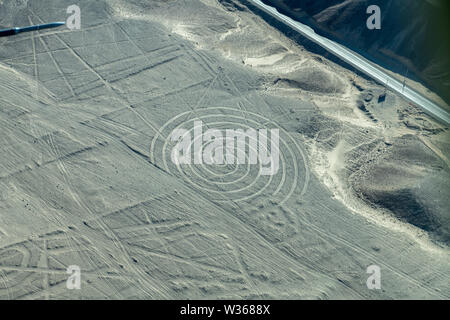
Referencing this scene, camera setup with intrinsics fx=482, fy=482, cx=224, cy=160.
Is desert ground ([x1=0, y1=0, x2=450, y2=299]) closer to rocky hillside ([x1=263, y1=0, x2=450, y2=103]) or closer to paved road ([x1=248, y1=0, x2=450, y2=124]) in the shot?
paved road ([x1=248, y1=0, x2=450, y2=124])

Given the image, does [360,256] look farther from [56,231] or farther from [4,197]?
[4,197]

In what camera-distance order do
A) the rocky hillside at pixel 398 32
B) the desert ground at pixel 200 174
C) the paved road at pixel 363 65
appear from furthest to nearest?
the rocky hillside at pixel 398 32 < the paved road at pixel 363 65 < the desert ground at pixel 200 174

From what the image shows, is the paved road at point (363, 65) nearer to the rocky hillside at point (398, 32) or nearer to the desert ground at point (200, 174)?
the rocky hillside at point (398, 32)

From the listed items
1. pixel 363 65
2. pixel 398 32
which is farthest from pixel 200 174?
pixel 398 32

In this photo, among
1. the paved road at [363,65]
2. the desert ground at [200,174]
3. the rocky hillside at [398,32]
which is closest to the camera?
the desert ground at [200,174]

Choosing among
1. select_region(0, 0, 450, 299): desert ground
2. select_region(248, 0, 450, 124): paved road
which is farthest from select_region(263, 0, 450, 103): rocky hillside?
select_region(0, 0, 450, 299): desert ground

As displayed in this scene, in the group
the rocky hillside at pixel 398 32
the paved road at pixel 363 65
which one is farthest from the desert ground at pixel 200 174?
the rocky hillside at pixel 398 32

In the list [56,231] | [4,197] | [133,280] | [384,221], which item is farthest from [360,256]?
[4,197]
